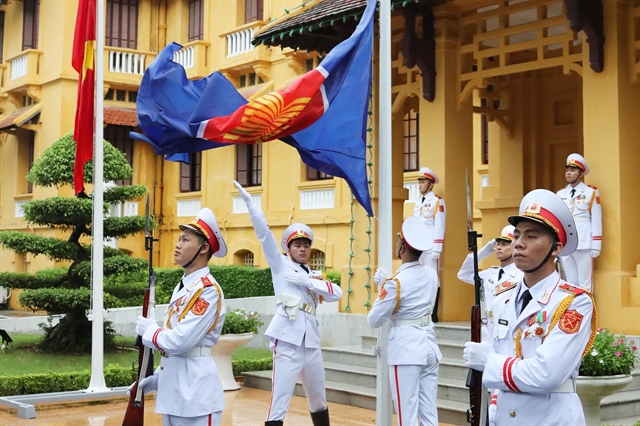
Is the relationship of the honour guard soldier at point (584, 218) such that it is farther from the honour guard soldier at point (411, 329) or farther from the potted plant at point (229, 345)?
the potted plant at point (229, 345)

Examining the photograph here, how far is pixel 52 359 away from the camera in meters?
15.7

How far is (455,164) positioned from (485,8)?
8.04ft

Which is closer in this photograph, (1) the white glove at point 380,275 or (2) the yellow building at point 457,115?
(1) the white glove at point 380,275

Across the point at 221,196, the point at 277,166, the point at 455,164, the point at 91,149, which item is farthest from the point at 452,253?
the point at 221,196

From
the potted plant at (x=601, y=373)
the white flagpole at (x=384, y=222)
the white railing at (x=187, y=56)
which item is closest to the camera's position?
the white flagpole at (x=384, y=222)

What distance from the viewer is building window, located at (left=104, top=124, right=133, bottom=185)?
30.1 m

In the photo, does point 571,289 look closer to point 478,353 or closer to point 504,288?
point 478,353

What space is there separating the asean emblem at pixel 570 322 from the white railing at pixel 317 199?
767 inches

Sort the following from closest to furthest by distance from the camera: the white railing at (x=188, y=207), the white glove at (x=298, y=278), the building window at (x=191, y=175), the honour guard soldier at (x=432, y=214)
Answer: the white glove at (x=298, y=278) → the honour guard soldier at (x=432, y=214) → the white railing at (x=188, y=207) → the building window at (x=191, y=175)

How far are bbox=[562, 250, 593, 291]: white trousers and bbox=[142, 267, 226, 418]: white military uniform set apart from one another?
6.93 metres

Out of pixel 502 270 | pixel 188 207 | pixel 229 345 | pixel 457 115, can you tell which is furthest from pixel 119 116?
pixel 502 270

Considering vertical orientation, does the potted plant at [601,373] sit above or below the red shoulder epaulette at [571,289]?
below

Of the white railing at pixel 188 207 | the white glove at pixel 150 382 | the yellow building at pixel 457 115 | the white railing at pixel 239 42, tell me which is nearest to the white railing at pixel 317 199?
the yellow building at pixel 457 115

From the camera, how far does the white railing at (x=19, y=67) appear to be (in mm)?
30291
